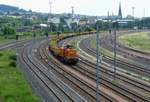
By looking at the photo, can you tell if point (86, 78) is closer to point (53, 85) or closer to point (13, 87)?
point (53, 85)

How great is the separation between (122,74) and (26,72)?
14.6m

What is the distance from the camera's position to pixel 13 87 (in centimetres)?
5200

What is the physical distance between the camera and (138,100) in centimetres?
4381

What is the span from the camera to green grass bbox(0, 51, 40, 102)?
45.5m

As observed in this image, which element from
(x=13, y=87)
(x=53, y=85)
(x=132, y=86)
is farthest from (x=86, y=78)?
(x=13, y=87)

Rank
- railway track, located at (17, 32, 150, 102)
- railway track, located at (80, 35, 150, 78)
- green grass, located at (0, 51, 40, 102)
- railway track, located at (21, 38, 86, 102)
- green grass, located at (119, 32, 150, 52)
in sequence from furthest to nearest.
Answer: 1. green grass, located at (119, 32, 150, 52)
2. railway track, located at (80, 35, 150, 78)
3. green grass, located at (0, 51, 40, 102)
4. railway track, located at (17, 32, 150, 102)
5. railway track, located at (21, 38, 86, 102)

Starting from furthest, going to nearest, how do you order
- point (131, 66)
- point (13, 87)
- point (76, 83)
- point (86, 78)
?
point (131, 66) < point (86, 78) < point (76, 83) < point (13, 87)

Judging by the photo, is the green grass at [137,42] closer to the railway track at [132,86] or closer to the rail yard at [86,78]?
the rail yard at [86,78]

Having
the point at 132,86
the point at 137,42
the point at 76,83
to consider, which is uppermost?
the point at 76,83

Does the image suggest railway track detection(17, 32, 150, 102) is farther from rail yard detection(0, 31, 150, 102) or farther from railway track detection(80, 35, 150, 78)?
railway track detection(80, 35, 150, 78)

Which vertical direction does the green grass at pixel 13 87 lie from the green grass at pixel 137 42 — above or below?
above

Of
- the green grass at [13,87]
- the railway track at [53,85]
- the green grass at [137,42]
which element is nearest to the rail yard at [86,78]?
the railway track at [53,85]

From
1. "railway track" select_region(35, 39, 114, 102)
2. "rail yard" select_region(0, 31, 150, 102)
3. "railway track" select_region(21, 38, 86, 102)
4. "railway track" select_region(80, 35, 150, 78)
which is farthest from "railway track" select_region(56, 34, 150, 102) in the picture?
"railway track" select_region(21, 38, 86, 102)

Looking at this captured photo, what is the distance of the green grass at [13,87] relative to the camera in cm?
4547
